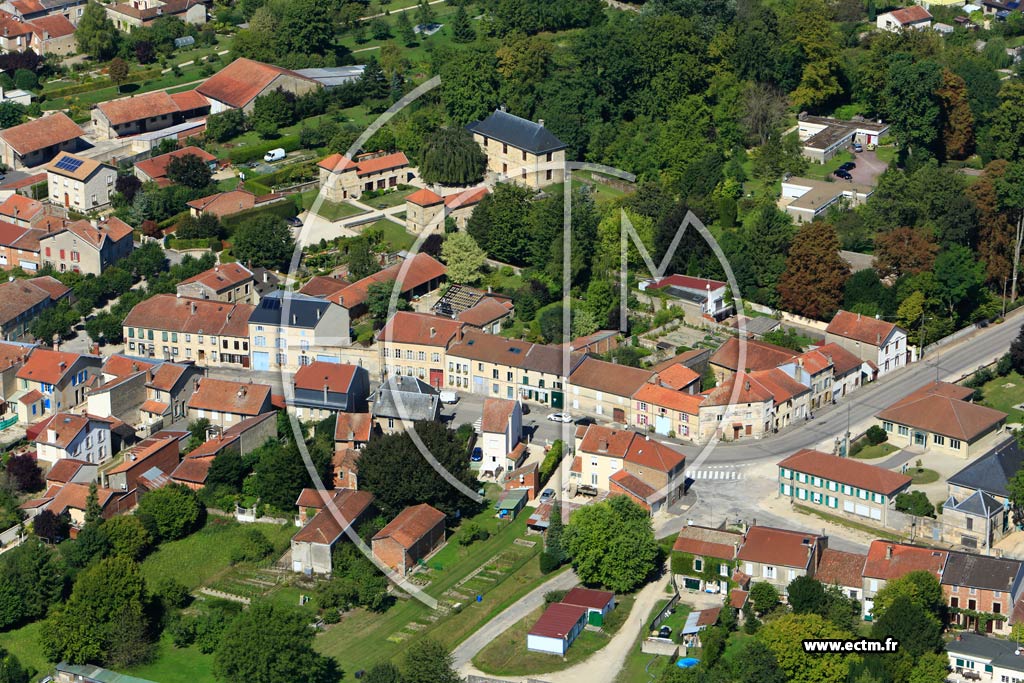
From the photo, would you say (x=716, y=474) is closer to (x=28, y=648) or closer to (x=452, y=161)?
(x=28, y=648)

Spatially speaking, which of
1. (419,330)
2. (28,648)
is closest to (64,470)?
(28,648)

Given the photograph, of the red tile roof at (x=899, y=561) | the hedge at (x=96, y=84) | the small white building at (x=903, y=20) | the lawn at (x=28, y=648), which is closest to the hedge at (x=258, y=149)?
the hedge at (x=96, y=84)

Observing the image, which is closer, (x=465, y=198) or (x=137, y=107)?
(x=465, y=198)

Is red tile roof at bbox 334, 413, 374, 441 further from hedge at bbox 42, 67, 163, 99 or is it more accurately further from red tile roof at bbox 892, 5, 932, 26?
red tile roof at bbox 892, 5, 932, 26

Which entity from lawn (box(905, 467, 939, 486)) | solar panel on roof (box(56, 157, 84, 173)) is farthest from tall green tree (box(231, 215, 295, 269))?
lawn (box(905, 467, 939, 486))

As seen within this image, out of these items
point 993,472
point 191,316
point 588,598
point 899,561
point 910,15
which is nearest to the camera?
point 899,561
